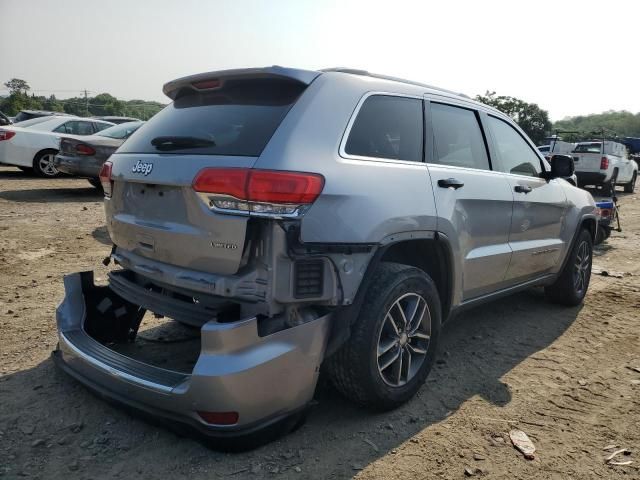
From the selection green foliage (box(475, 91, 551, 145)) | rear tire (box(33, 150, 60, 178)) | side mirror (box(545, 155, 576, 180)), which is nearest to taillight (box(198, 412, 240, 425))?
side mirror (box(545, 155, 576, 180))

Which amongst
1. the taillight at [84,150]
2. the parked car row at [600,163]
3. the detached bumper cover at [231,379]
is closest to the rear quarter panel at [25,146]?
the taillight at [84,150]

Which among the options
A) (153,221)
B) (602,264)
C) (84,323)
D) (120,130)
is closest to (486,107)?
(153,221)

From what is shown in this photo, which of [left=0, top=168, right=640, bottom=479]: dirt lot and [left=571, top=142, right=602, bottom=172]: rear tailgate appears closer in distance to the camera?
[left=0, top=168, right=640, bottom=479]: dirt lot

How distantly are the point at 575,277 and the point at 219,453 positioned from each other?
3999 mm

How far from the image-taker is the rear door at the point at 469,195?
10.8 ft

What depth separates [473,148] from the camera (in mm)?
3803

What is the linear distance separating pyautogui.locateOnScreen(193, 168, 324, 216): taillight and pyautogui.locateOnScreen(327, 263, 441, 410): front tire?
71 cm

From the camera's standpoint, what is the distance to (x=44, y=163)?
12.2m

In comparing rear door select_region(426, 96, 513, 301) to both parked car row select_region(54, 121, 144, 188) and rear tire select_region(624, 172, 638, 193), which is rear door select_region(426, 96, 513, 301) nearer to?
parked car row select_region(54, 121, 144, 188)

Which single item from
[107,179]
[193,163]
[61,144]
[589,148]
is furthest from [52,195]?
[589,148]

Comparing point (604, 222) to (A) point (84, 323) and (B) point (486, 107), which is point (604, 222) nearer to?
(B) point (486, 107)

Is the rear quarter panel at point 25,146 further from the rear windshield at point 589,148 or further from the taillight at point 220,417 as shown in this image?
the rear windshield at point 589,148

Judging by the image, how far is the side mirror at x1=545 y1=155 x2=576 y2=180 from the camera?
4531mm

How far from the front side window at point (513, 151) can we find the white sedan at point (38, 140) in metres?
10.8
